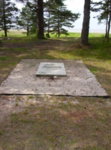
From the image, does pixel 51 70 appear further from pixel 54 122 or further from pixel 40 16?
pixel 40 16

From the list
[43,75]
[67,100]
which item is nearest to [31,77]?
[43,75]

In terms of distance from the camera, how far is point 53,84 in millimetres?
4062

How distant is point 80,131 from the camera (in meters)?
2.31

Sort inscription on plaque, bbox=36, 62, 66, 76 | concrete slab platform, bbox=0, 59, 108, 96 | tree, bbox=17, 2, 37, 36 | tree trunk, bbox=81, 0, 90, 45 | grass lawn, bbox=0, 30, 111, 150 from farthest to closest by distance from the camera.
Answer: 1. tree, bbox=17, 2, 37, 36
2. tree trunk, bbox=81, 0, 90, 45
3. inscription on plaque, bbox=36, 62, 66, 76
4. concrete slab platform, bbox=0, 59, 108, 96
5. grass lawn, bbox=0, 30, 111, 150

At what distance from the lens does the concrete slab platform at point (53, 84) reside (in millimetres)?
3583

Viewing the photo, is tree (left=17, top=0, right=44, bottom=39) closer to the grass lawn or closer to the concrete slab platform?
the concrete slab platform

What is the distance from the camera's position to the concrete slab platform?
3583 millimetres

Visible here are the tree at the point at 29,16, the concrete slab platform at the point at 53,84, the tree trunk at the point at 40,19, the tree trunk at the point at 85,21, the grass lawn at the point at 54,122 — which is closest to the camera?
the grass lawn at the point at 54,122

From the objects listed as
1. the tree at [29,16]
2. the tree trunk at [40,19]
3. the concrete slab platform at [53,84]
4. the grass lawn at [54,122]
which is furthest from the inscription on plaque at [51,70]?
the tree at [29,16]

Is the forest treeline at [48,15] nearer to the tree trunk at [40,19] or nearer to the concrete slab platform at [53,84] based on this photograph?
the tree trunk at [40,19]

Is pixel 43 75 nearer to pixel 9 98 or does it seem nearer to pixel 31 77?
pixel 31 77

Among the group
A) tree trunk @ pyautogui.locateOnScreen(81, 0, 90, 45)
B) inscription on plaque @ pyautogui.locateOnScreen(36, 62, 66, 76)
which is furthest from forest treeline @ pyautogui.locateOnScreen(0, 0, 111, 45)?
inscription on plaque @ pyautogui.locateOnScreen(36, 62, 66, 76)

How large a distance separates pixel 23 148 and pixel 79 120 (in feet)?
3.32

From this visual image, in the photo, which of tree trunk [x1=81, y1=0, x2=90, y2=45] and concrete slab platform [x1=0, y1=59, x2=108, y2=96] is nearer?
concrete slab platform [x1=0, y1=59, x2=108, y2=96]
